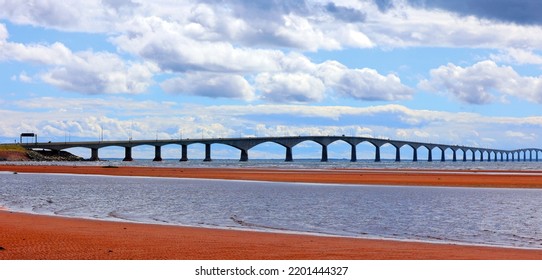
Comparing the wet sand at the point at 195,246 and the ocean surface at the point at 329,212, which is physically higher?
the wet sand at the point at 195,246

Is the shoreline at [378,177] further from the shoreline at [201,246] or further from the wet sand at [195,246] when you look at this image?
the wet sand at [195,246]

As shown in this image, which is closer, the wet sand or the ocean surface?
the wet sand

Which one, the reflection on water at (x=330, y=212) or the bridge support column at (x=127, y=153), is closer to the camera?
the reflection on water at (x=330, y=212)

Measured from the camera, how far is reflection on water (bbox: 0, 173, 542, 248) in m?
23.3

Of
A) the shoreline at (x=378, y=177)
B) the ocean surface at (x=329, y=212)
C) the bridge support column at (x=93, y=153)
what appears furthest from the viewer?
the bridge support column at (x=93, y=153)

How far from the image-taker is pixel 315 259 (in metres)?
15.1

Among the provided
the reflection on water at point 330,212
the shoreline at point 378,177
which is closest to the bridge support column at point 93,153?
the shoreline at point 378,177

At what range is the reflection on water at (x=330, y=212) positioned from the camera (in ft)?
76.4

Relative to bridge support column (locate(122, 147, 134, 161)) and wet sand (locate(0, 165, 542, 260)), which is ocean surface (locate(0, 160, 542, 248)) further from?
bridge support column (locate(122, 147, 134, 161))

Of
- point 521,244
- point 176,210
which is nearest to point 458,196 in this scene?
point 176,210

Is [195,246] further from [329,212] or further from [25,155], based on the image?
[25,155]

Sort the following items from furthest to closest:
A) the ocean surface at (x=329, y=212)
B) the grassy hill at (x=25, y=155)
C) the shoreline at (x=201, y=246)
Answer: the grassy hill at (x=25, y=155) < the ocean surface at (x=329, y=212) < the shoreline at (x=201, y=246)

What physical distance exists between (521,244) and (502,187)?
35.2 m

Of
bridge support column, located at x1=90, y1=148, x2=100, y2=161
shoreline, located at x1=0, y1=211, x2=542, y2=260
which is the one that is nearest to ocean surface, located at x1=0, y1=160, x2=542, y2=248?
shoreline, located at x1=0, y1=211, x2=542, y2=260
